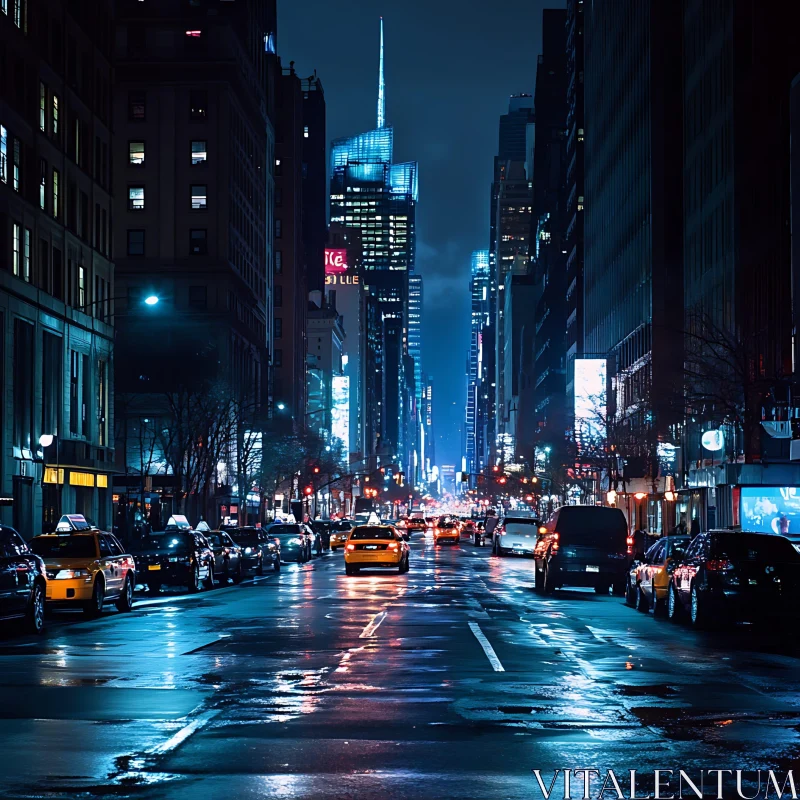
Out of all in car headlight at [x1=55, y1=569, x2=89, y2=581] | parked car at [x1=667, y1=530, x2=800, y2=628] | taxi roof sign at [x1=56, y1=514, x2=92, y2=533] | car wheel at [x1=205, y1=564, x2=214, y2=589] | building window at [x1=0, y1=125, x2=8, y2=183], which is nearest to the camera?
parked car at [x1=667, y1=530, x2=800, y2=628]

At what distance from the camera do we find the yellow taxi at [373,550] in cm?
5019

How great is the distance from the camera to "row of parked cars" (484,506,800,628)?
81.9ft

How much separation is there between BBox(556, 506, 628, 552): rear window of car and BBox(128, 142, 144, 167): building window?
82.9m

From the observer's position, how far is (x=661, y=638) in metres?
23.7

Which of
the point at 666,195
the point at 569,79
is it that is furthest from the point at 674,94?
the point at 569,79

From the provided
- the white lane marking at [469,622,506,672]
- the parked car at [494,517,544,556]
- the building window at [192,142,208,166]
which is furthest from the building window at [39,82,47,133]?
the building window at [192,142,208,166]

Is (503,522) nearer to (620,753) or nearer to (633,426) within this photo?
(633,426)

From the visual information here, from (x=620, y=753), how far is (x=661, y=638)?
12903 millimetres

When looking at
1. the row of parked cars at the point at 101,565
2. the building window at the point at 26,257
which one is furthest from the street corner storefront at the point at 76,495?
the row of parked cars at the point at 101,565

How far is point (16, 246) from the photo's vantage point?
197 feet

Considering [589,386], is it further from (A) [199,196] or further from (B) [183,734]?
(B) [183,734]

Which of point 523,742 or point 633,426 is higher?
point 633,426

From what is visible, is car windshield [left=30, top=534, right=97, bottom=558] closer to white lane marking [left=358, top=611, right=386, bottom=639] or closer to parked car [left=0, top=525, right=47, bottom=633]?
parked car [left=0, top=525, right=47, bottom=633]

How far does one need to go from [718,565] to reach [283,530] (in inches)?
1732
